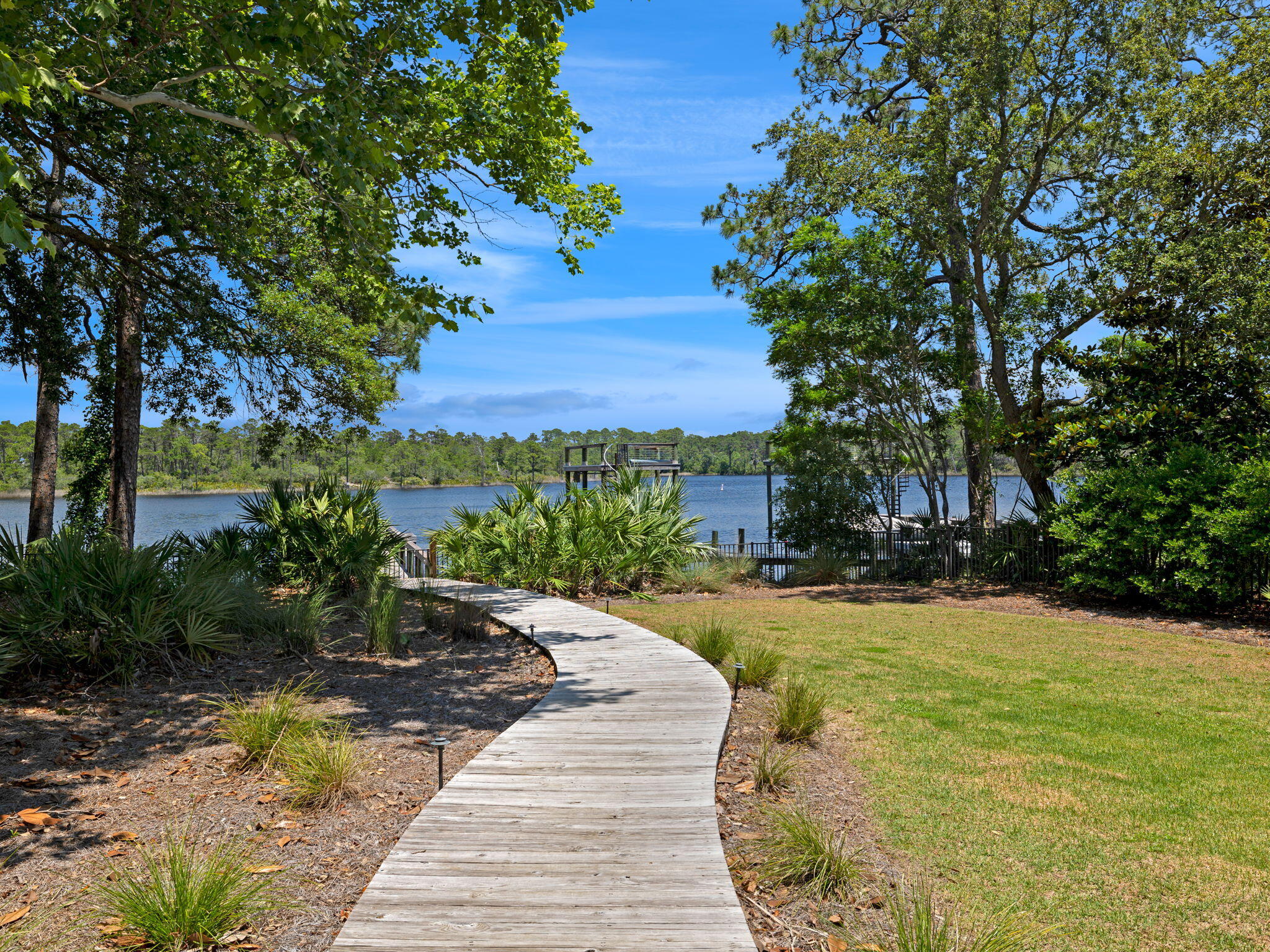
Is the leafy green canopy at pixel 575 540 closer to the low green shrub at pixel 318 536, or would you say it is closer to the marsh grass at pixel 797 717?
the low green shrub at pixel 318 536

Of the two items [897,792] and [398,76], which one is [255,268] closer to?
[398,76]

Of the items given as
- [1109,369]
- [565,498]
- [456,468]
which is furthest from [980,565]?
[456,468]

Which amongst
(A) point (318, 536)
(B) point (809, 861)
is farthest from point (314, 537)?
(B) point (809, 861)

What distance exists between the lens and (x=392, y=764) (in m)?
5.00

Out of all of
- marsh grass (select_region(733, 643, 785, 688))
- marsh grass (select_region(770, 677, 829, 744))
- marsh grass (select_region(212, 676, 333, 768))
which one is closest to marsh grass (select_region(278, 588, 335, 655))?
marsh grass (select_region(212, 676, 333, 768))

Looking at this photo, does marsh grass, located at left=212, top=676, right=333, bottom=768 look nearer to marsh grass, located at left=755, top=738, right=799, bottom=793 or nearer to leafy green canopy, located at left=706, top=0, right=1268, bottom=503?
marsh grass, located at left=755, top=738, right=799, bottom=793

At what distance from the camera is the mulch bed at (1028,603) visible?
1080cm

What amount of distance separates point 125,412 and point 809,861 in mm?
12409

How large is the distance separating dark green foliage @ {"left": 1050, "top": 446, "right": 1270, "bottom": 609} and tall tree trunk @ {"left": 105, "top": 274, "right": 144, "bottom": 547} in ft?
48.6

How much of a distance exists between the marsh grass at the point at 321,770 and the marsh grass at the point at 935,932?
2.73m

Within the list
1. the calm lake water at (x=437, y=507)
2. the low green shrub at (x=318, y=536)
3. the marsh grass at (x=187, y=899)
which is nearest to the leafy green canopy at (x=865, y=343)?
the calm lake water at (x=437, y=507)

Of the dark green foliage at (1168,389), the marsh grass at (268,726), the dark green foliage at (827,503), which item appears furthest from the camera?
the dark green foliage at (827,503)

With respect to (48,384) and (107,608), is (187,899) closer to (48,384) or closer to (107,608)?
(107,608)

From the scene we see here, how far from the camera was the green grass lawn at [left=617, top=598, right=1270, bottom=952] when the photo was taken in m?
3.62
